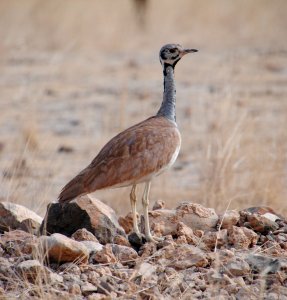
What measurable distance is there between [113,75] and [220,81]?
207 cm

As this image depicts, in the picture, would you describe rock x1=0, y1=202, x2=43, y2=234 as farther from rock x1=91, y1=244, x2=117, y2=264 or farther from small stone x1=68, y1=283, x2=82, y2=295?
small stone x1=68, y1=283, x2=82, y2=295

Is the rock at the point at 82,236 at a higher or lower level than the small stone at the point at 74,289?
higher

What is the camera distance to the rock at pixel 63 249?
A: 5160 mm

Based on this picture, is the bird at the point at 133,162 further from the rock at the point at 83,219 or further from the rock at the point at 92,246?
the rock at the point at 92,246

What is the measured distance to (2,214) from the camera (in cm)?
602

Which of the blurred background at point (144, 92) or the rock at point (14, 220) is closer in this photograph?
the rock at point (14, 220)

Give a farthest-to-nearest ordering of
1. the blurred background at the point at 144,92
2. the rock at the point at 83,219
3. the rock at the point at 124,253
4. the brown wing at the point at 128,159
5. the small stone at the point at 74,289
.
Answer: the blurred background at the point at 144,92, the rock at the point at 83,219, the brown wing at the point at 128,159, the rock at the point at 124,253, the small stone at the point at 74,289

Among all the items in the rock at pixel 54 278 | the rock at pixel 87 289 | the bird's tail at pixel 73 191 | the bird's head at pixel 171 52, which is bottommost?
the rock at pixel 87 289

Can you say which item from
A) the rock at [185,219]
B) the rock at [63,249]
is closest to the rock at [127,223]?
the rock at [185,219]

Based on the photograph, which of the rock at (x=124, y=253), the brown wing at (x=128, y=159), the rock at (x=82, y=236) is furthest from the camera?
the rock at (x=82, y=236)

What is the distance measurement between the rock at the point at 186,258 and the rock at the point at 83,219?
0.50m

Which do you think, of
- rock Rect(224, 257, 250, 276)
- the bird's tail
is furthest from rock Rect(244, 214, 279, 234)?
the bird's tail

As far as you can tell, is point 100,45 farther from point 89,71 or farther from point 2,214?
point 2,214

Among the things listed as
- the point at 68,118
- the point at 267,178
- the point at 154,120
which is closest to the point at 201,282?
the point at 154,120
